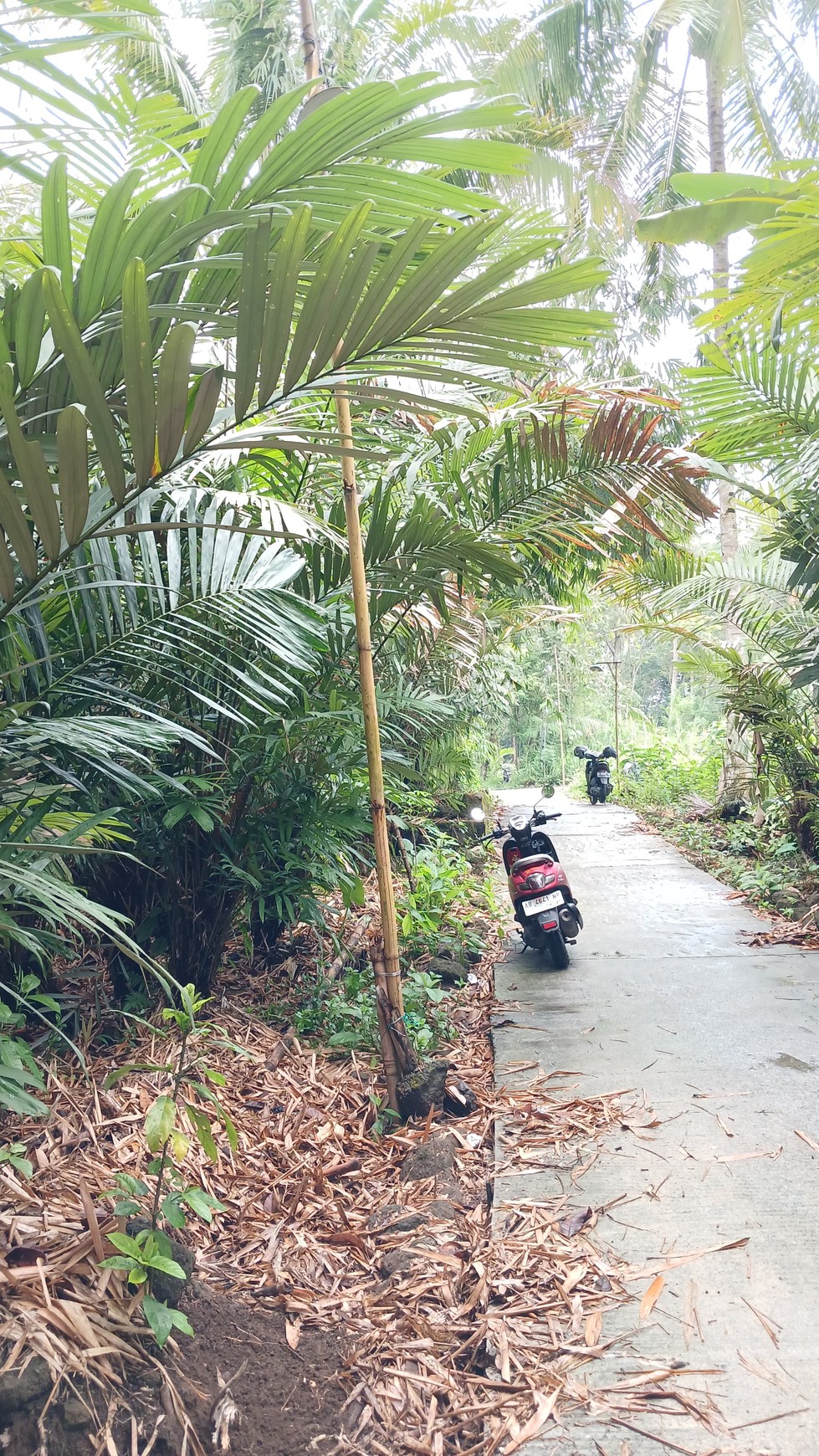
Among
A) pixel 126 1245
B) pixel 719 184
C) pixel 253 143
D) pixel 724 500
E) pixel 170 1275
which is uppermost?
pixel 719 184

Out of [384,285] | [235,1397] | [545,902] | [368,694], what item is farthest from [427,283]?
[545,902]

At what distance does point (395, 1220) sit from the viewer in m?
2.18

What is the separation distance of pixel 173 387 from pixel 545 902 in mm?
3541

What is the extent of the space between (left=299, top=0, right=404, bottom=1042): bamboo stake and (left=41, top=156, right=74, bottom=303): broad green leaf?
1.08 meters

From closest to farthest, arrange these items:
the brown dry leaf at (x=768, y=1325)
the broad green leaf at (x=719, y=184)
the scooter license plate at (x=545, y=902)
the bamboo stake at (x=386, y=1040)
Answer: the brown dry leaf at (x=768, y=1325)
the bamboo stake at (x=386, y=1040)
the broad green leaf at (x=719, y=184)
the scooter license plate at (x=545, y=902)

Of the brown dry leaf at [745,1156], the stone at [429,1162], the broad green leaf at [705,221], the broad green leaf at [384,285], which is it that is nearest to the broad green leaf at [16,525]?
the broad green leaf at [384,285]

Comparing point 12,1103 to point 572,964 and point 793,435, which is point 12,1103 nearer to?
point 572,964

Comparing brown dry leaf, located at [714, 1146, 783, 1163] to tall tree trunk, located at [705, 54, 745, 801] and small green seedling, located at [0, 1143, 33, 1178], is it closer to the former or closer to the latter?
small green seedling, located at [0, 1143, 33, 1178]

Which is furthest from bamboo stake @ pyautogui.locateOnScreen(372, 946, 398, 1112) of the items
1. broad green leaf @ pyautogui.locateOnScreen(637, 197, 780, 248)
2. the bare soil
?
broad green leaf @ pyautogui.locateOnScreen(637, 197, 780, 248)

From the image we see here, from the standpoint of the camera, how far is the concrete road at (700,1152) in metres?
1.63

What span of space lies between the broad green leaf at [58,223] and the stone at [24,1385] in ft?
5.09

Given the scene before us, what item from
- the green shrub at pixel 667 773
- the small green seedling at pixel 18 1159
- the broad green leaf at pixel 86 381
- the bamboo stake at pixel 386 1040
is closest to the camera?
the broad green leaf at pixel 86 381

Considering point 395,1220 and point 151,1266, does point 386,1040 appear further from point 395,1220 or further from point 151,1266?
point 151,1266

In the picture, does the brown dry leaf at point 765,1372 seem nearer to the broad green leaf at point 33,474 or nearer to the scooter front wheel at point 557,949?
the broad green leaf at point 33,474
